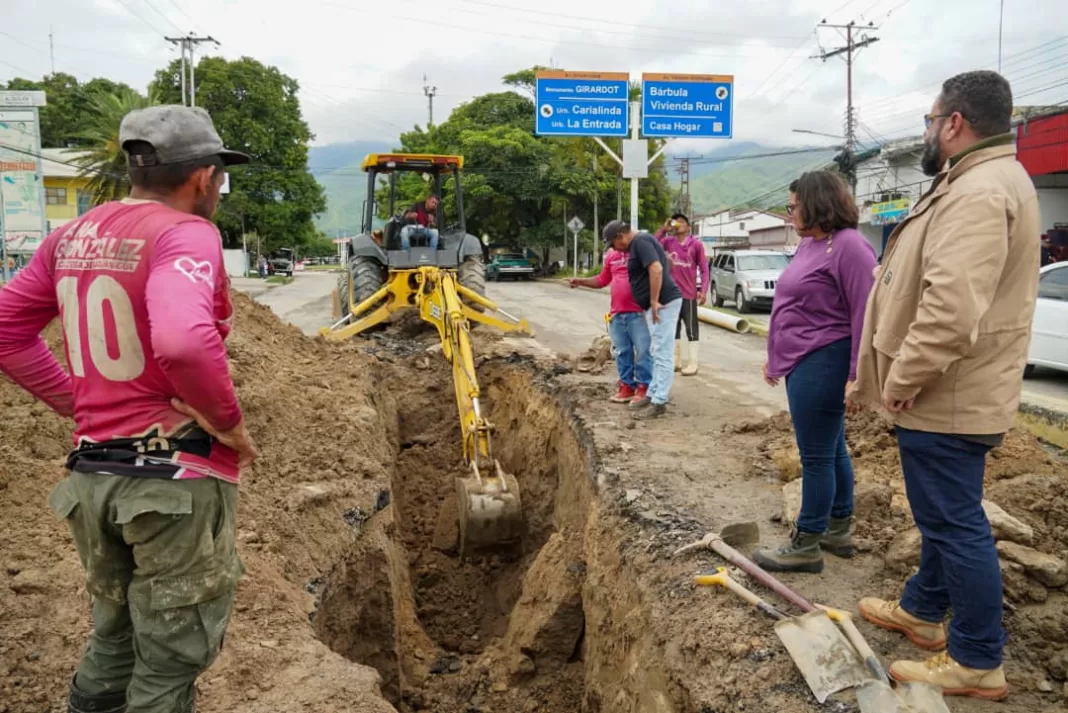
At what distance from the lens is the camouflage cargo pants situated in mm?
2176

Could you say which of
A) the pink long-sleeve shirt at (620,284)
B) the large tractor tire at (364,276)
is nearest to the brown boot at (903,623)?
the pink long-sleeve shirt at (620,284)

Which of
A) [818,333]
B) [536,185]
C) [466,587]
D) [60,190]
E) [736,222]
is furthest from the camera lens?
[736,222]

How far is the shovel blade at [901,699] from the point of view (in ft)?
7.93

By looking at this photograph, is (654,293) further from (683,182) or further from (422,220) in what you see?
(683,182)

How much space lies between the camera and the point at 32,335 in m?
2.48

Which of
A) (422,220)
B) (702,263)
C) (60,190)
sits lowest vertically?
(702,263)

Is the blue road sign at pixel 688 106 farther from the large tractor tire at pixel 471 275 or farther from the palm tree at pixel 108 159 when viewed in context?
the palm tree at pixel 108 159

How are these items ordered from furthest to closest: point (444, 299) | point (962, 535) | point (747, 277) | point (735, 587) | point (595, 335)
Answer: point (747, 277) → point (595, 335) → point (444, 299) → point (735, 587) → point (962, 535)

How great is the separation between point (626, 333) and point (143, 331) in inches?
207

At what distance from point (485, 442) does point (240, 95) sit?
1613 inches

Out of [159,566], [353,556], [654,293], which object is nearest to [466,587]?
[353,556]

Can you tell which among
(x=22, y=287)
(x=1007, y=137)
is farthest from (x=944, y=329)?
(x=22, y=287)

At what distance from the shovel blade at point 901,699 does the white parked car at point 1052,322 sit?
322 inches

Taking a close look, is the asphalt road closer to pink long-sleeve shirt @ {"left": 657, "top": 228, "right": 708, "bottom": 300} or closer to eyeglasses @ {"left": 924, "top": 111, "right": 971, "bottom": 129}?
Answer: pink long-sleeve shirt @ {"left": 657, "top": 228, "right": 708, "bottom": 300}
